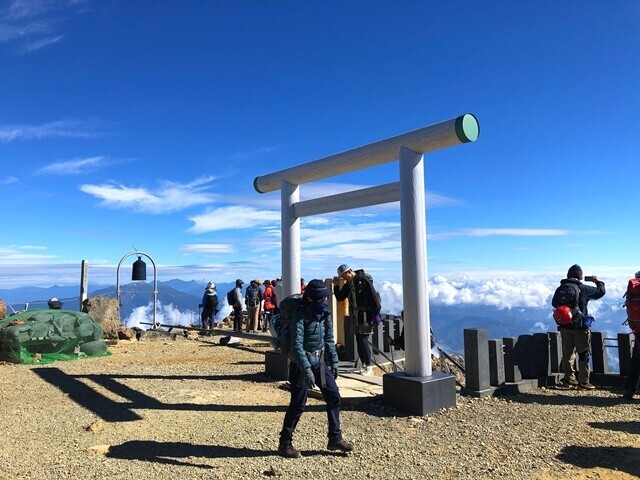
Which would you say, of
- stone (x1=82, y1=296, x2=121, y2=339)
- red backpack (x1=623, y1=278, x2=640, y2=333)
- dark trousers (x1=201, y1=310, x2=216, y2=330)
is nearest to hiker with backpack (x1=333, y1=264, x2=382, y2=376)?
red backpack (x1=623, y1=278, x2=640, y2=333)

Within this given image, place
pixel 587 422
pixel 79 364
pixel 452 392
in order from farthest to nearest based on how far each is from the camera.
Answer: pixel 79 364, pixel 452 392, pixel 587 422

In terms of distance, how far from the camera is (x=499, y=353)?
23.4 feet

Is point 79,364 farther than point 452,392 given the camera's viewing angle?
Yes

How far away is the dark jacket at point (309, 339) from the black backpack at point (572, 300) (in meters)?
4.33

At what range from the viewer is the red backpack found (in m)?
6.65

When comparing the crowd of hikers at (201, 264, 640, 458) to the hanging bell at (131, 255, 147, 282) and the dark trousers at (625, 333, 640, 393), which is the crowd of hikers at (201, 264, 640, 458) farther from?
the hanging bell at (131, 255, 147, 282)

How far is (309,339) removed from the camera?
4594 mm

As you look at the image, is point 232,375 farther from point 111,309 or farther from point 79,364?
point 111,309

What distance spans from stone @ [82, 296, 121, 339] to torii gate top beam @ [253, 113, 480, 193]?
27.5 ft

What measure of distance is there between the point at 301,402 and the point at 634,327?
5.12 meters

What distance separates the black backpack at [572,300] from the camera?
7215mm

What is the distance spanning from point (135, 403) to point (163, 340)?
28.1 ft

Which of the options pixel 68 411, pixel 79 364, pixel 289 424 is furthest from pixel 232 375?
pixel 289 424

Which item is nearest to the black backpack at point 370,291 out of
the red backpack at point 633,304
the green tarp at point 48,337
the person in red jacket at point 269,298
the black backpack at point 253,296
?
the red backpack at point 633,304
